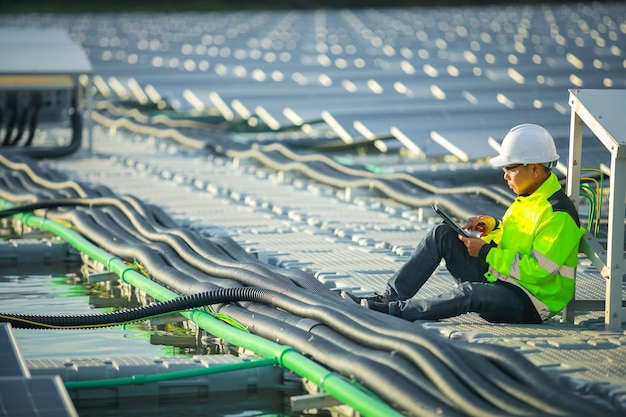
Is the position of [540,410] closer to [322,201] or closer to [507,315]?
[507,315]

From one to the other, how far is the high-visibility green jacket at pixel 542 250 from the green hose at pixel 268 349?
4.00 feet

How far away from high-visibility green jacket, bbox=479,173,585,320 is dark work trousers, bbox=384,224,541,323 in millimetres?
90

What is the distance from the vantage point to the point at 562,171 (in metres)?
13.2

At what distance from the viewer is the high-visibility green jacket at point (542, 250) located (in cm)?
679

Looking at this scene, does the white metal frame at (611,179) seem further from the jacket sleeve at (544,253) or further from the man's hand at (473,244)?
the man's hand at (473,244)

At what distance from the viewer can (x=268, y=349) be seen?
6828mm

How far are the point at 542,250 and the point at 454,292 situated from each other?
567 mm

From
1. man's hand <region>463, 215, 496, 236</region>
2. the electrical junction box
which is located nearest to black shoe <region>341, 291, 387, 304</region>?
man's hand <region>463, 215, 496, 236</region>

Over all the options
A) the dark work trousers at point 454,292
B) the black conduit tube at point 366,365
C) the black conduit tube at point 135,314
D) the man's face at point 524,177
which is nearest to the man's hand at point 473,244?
the dark work trousers at point 454,292

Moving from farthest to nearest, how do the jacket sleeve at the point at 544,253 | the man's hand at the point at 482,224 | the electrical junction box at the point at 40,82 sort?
the electrical junction box at the point at 40,82 → the man's hand at the point at 482,224 → the jacket sleeve at the point at 544,253

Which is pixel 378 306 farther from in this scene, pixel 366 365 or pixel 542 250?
pixel 366 365

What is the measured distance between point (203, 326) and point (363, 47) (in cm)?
2320

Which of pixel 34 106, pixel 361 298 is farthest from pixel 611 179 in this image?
pixel 34 106

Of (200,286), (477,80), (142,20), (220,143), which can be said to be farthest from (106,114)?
(142,20)
